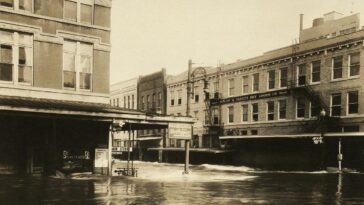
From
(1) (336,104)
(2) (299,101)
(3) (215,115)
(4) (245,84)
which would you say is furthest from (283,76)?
(3) (215,115)

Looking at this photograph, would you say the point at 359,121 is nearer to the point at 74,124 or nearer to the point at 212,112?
the point at 212,112

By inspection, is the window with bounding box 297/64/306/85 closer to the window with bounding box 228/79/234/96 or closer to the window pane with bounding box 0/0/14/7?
the window with bounding box 228/79/234/96

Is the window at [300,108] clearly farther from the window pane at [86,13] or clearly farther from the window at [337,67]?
the window pane at [86,13]

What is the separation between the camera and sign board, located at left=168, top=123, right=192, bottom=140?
23.3 m

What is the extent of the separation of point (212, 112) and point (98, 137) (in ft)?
90.8

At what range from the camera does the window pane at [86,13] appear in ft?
73.9

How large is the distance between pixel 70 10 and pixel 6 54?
3837 millimetres

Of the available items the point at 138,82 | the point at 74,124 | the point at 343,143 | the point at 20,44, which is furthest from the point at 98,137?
the point at 138,82

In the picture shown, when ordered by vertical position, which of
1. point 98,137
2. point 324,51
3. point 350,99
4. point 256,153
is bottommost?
point 256,153

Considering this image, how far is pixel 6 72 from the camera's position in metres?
20.2

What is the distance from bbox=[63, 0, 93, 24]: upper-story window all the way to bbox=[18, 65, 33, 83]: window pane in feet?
10.6

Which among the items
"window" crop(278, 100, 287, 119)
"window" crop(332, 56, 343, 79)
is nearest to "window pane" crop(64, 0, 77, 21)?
"window" crop(332, 56, 343, 79)

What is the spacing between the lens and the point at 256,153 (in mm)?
39406

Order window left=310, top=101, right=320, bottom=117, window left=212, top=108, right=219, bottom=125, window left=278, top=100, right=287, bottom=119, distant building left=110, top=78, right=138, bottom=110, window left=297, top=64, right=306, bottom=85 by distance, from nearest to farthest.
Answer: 1. window left=310, top=101, right=320, bottom=117
2. window left=297, top=64, right=306, bottom=85
3. window left=278, top=100, right=287, bottom=119
4. window left=212, top=108, right=219, bottom=125
5. distant building left=110, top=78, right=138, bottom=110
